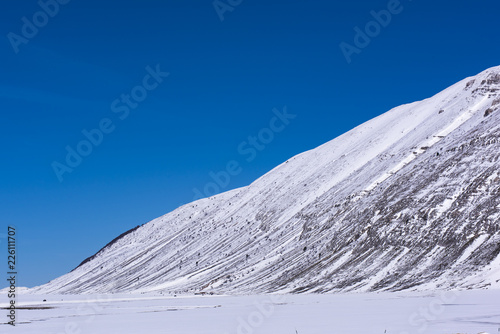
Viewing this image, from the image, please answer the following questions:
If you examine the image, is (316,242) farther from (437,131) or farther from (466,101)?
(466,101)

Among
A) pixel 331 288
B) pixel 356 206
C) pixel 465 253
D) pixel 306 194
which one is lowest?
pixel 465 253

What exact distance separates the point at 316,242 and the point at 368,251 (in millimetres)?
12885

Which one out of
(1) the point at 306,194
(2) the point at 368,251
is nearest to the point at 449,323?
(2) the point at 368,251

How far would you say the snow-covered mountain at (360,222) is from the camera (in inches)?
2886

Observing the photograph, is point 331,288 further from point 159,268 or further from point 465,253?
point 159,268

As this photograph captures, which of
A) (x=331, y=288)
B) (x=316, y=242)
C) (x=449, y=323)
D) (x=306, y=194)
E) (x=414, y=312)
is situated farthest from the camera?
(x=306, y=194)

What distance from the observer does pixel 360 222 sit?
297 feet

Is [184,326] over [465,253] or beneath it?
over

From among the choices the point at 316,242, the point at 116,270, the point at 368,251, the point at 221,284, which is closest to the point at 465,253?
the point at 368,251

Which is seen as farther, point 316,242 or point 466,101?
point 466,101

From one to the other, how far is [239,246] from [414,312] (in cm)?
8087

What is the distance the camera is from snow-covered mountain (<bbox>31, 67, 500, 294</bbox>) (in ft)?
241

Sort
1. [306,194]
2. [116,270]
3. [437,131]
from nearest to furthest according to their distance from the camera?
[437,131] < [306,194] < [116,270]

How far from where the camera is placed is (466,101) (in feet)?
371
